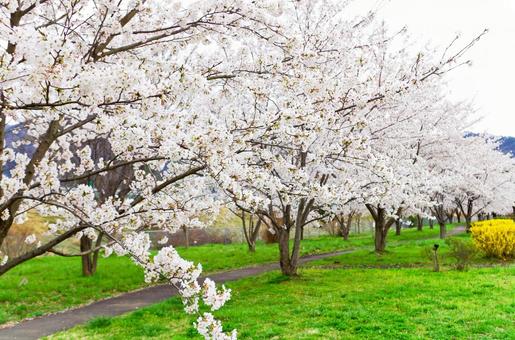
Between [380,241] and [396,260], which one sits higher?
[380,241]

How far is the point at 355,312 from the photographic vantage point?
9.52 meters

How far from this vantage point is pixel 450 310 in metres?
9.55

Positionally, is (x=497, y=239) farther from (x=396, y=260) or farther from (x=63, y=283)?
(x=63, y=283)

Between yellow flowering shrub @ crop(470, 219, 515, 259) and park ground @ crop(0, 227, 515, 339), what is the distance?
1010 millimetres

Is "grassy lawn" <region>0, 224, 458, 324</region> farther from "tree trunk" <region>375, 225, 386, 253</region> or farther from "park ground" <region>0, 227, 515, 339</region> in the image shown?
"tree trunk" <region>375, 225, 386, 253</region>

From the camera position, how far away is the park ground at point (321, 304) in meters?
8.38

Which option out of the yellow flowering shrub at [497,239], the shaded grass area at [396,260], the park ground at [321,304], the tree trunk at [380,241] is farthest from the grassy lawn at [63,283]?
the yellow flowering shrub at [497,239]

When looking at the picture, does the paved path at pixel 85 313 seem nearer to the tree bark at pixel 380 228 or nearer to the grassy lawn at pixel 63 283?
the grassy lawn at pixel 63 283

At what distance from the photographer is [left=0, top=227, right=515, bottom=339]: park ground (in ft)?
27.5

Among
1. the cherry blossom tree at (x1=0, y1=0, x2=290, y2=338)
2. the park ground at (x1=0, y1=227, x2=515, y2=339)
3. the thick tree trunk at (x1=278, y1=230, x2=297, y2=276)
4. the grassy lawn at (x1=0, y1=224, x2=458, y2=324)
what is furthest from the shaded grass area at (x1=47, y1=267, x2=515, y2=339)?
the cherry blossom tree at (x1=0, y1=0, x2=290, y2=338)

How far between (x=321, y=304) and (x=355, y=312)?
128cm

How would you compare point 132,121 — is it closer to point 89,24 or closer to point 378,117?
point 89,24

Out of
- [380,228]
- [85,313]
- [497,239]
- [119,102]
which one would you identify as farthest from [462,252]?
[119,102]

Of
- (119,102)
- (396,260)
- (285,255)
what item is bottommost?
(396,260)
